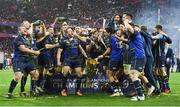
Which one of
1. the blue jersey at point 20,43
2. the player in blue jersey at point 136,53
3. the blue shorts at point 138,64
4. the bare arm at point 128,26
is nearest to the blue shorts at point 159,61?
the player in blue jersey at point 136,53

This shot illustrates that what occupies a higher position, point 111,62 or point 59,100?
point 111,62

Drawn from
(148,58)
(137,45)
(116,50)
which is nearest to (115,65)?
(116,50)

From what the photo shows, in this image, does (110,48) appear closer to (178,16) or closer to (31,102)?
(31,102)

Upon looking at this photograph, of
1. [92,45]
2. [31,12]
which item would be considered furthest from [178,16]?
[92,45]

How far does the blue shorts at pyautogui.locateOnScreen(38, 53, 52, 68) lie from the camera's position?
13.5 metres

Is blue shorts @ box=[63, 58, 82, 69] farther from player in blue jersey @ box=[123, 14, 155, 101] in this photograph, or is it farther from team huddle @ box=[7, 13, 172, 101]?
player in blue jersey @ box=[123, 14, 155, 101]

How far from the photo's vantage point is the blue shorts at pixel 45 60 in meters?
13.5

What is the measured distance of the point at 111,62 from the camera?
43.5 ft

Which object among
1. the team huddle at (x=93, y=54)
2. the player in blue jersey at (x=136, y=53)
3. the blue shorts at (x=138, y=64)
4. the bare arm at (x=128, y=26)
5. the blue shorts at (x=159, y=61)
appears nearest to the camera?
the bare arm at (x=128, y=26)

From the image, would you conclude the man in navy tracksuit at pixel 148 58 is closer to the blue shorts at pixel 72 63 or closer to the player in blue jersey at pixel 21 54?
the blue shorts at pixel 72 63

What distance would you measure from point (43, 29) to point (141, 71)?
9.98 feet

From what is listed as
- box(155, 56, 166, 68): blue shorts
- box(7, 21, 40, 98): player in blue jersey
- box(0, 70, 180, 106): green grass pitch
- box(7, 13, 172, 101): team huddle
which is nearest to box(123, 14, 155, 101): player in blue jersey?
box(7, 13, 172, 101): team huddle

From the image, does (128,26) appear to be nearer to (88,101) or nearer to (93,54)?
(88,101)

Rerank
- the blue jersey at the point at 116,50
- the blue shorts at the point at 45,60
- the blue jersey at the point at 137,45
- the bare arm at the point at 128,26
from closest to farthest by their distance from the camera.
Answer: the bare arm at the point at 128,26, the blue jersey at the point at 137,45, the blue jersey at the point at 116,50, the blue shorts at the point at 45,60
